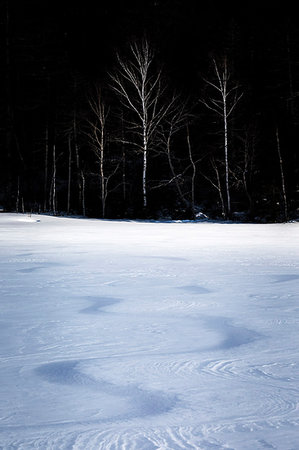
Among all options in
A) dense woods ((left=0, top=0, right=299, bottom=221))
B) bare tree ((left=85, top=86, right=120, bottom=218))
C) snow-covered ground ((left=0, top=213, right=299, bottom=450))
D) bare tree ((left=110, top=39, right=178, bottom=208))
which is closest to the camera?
snow-covered ground ((left=0, top=213, right=299, bottom=450))

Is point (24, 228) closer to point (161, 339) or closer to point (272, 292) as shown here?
point (272, 292)

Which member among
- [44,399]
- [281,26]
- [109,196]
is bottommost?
[44,399]

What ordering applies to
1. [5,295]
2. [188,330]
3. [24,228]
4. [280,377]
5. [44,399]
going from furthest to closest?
[24,228] < [5,295] < [188,330] < [280,377] < [44,399]

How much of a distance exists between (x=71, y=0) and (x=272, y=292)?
41.6 m

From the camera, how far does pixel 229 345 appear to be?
2.85 meters

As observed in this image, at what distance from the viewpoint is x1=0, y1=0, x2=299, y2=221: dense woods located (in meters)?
21.5

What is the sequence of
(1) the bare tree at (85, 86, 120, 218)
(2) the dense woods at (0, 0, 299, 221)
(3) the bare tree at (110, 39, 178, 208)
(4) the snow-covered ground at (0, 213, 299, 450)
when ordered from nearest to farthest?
(4) the snow-covered ground at (0, 213, 299, 450)
(3) the bare tree at (110, 39, 178, 208)
(2) the dense woods at (0, 0, 299, 221)
(1) the bare tree at (85, 86, 120, 218)

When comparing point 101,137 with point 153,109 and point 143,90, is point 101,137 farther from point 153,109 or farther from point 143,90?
point 153,109

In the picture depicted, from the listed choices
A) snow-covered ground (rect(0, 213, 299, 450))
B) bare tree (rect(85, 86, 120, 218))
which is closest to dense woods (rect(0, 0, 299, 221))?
bare tree (rect(85, 86, 120, 218))

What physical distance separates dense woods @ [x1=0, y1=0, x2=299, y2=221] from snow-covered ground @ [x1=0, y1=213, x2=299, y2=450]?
13.5 meters

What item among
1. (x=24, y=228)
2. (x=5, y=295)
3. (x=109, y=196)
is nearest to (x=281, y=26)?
(x=109, y=196)

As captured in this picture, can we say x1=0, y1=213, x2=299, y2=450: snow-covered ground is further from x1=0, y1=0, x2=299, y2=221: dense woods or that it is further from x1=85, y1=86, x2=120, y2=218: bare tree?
x1=85, y1=86, x2=120, y2=218: bare tree

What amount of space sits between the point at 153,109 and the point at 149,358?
2342 centimetres

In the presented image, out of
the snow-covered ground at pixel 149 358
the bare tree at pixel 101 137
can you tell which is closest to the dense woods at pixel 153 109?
the bare tree at pixel 101 137
